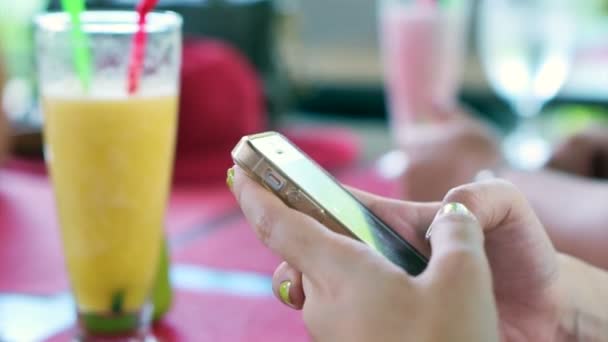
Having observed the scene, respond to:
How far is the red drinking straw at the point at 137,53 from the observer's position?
0.51m

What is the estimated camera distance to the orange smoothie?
0.50 m

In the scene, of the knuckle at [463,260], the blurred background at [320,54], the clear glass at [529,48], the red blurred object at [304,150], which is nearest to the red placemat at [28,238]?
the red blurred object at [304,150]

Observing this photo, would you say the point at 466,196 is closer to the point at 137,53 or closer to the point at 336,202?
the point at 336,202

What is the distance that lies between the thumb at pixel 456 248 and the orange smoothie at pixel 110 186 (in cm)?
23

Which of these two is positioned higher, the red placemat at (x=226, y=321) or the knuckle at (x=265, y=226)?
the knuckle at (x=265, y=226)

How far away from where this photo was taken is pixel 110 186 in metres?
0.51

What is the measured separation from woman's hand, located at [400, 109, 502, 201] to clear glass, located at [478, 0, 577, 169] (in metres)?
0.24

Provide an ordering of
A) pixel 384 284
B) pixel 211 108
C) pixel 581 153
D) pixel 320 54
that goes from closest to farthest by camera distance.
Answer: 1. pixel 384 284
2. pixel 581 153
3. pixel 211 108
4. pixel 320 54

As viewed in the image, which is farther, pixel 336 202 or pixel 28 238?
pixel 28 238

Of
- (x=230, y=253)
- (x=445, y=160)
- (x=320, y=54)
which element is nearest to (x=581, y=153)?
(x=445, y=160)

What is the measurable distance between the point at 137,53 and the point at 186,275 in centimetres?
20

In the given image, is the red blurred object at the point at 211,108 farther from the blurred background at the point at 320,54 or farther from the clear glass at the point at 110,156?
the clear glass at the point at 110,156

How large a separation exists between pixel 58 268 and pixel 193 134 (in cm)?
36

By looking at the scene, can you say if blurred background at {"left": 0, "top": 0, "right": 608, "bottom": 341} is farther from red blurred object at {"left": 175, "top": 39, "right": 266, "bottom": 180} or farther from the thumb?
the thumb
